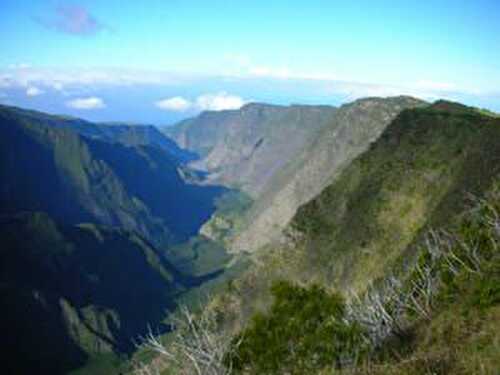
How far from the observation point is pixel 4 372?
535 ft

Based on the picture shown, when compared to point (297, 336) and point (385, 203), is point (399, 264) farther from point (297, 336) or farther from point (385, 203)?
point (297, 336)

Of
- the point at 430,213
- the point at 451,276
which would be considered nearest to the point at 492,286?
the point at 451,276

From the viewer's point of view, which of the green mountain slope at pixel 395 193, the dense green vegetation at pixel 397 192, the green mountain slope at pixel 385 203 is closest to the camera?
the dense green vegetation at pixel 397 192

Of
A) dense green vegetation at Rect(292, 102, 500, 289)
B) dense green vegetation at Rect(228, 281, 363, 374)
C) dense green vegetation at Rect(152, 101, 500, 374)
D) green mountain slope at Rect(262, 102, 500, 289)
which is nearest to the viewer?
dense green vegetation at Rect(152, 101, 500, 374)

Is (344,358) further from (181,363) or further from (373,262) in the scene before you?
(373,262)

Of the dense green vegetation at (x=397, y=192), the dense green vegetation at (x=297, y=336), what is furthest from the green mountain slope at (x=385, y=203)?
the dense green vegetation at (x=297, y=336)

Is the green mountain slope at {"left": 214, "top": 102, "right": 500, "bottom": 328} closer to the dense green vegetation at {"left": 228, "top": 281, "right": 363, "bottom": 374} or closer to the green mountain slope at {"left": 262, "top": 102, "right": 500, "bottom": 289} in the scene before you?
the green mountain slope at {"left": 262, "top": 102, "right": 500, "bottom": 289}

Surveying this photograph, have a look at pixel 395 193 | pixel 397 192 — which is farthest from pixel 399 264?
pixel 395 193

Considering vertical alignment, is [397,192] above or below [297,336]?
below

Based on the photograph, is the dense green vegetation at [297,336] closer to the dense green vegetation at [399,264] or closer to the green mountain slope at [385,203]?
the dense green vegetation at [399,264]

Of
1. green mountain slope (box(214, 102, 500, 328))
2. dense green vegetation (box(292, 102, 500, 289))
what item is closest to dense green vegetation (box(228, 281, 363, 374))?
dense green vegetation (box(292, 102, 500, 289))

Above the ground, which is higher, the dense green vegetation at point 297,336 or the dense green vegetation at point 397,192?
the dense green vegetation at point 297,336

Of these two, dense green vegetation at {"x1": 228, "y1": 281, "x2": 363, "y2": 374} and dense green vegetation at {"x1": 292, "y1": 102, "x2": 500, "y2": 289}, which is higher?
dense green vegetation at {"x1": 228, "y1": 281, "x2": 363, "y2": 374}

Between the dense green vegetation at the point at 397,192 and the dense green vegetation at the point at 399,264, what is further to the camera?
the dense green vegetation at the point at 397,192
